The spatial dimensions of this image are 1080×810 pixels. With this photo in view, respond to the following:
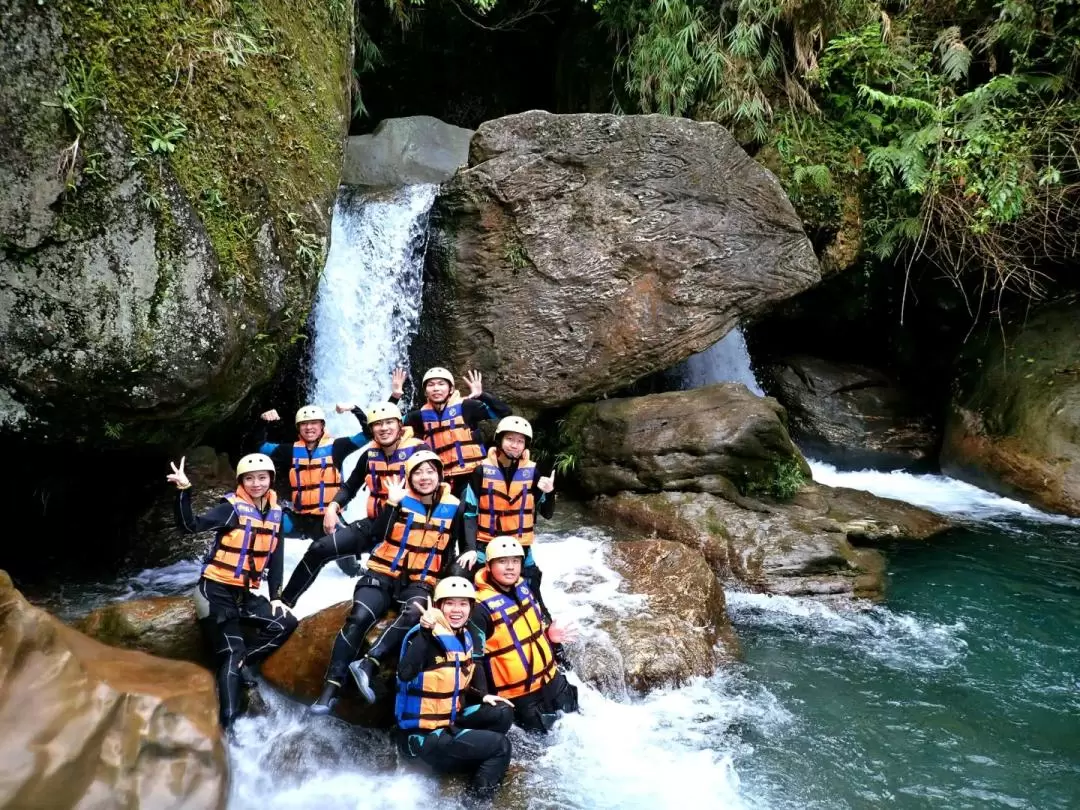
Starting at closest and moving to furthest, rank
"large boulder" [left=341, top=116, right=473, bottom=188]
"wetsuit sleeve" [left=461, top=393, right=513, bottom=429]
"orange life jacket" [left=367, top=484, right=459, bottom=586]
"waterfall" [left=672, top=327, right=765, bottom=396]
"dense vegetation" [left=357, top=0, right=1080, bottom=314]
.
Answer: "orange life jacket" [left=367, top=484, right=459, bottom=586]
"wetsuit sleeve" [left=461, top=393, right=513, bottom=429]
"dense vegetation" [left=357, top=0, right=1080, bottom=314]
"large boulder" [left=341, top=116, right=473, bottom=188]
"waterfall" [left=672, top=327, right=765, bottom=396]

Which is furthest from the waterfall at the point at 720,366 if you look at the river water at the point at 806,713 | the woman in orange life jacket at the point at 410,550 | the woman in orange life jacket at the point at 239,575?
the woman in orange life jacket at the point at 239,575

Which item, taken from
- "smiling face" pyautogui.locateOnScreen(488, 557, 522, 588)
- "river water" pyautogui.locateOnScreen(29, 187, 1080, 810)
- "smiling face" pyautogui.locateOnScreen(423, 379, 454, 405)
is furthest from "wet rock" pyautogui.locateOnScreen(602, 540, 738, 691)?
"smiling face" pyautogui.locateOnScreen(423, 379, 454, 405)

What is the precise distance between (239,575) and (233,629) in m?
0.34

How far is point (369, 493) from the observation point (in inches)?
248

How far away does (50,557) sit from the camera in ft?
24.5

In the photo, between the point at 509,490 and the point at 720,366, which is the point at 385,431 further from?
the point at 720,366

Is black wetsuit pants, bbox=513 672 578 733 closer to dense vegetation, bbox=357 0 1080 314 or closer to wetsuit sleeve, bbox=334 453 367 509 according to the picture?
wetsuit sleeve, bbox=334 453 367 509

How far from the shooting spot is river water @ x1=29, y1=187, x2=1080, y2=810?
4758 mm

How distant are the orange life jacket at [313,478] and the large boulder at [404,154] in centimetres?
570

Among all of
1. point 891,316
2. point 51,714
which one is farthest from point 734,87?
point 51,714

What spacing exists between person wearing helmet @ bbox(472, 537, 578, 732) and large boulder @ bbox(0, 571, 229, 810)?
1.58 meters

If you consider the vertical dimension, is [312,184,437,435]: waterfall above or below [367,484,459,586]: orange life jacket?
above

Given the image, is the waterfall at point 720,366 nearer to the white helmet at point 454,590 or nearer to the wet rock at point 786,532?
the wet rock at point 786,532

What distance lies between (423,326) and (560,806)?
639cm
